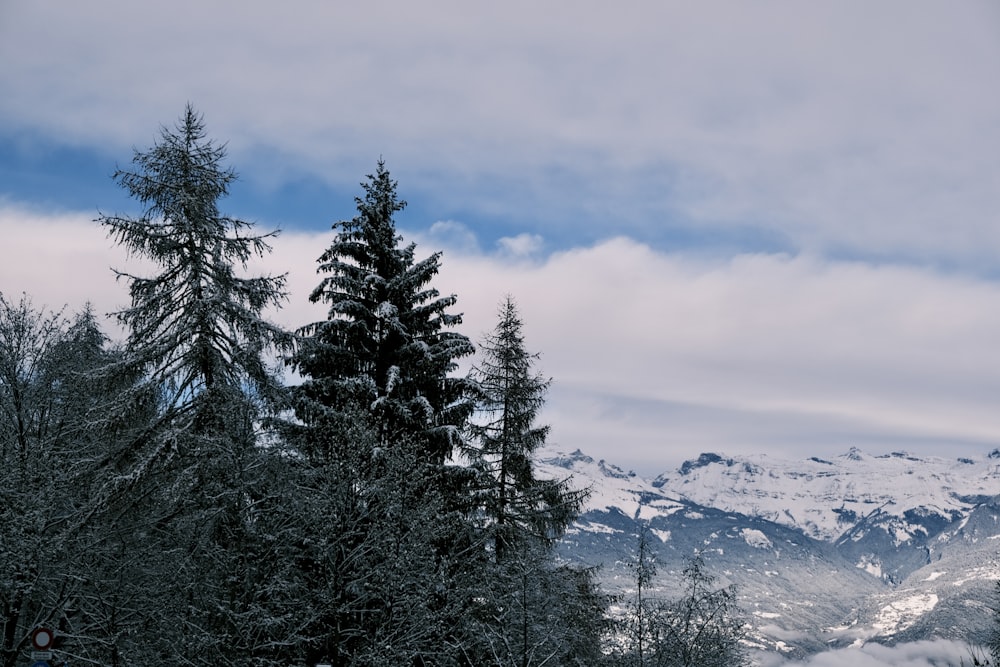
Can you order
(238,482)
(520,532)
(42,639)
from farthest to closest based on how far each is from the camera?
(520,532), (238,482), (42,639)

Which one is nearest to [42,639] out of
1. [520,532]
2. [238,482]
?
[238,482]

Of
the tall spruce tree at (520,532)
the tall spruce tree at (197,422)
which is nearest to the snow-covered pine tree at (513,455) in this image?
the tall spruce tree at (520,532)

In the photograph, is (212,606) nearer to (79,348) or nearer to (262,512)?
(262,512)

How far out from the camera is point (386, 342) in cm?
2455

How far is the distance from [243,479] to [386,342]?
7.07m

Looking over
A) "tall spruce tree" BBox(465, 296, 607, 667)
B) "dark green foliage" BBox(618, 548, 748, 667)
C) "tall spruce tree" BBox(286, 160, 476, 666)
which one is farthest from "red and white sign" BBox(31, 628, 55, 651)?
"dark green foliage" BBox(618, 548, 748, 667)

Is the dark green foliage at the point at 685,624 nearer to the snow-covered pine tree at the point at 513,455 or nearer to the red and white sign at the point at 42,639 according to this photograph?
the snow-covered pine tree at the point at 513,455

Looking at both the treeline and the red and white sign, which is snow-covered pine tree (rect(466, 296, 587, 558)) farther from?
the red and white sign

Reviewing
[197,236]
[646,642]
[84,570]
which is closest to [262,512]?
[84,570]

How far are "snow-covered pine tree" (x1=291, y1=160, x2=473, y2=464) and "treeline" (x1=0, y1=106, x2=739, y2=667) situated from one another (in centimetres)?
7

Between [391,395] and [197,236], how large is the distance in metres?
6.88

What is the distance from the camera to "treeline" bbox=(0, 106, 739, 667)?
60.4 ft

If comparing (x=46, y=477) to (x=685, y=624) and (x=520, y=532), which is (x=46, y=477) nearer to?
(x=520, y=532)

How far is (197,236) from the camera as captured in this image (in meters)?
20.1
